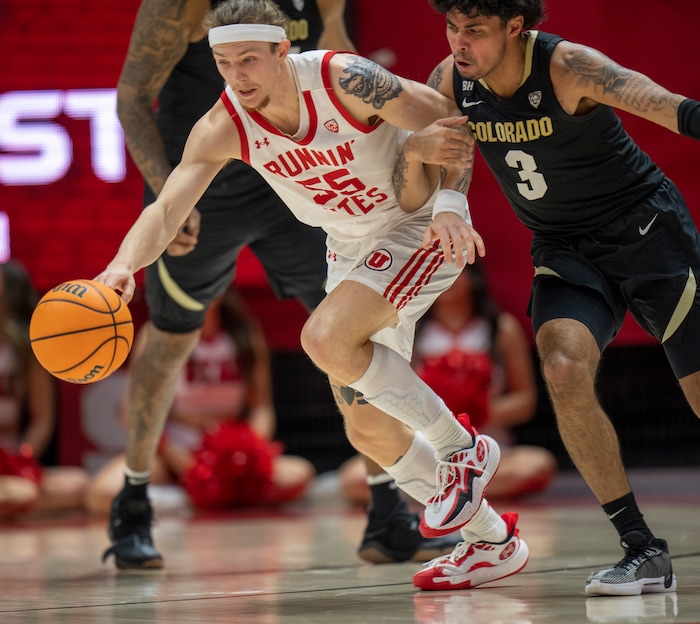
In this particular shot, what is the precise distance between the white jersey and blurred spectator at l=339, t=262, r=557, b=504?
3.06 m

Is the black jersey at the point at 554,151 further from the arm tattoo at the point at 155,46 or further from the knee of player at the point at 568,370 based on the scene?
the arm tattoo at the point at 155,46

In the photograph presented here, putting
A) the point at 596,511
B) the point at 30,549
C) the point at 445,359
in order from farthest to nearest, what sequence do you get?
the point at 445,359 → the point at 596,511 → the point at 30,549

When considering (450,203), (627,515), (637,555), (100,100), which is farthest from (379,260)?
(100,100)

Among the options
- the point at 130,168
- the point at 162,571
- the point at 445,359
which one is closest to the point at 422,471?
the point at 162,571

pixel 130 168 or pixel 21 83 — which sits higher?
pixel 21 83

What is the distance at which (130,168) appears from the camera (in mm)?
7285

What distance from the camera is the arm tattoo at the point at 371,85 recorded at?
3941 mm

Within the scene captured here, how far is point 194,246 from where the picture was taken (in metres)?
4.84

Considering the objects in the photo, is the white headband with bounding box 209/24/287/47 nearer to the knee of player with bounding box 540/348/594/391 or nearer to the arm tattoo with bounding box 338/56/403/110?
the arm tattoo with bounding box 338/56/403/110

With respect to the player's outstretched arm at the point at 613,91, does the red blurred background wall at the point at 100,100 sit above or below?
above

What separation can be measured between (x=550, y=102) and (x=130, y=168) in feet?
12.8

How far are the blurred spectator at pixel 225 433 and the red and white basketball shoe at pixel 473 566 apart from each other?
3297 millimetres

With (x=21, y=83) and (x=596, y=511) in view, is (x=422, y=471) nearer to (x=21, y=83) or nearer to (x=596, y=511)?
(x=596, y=511)

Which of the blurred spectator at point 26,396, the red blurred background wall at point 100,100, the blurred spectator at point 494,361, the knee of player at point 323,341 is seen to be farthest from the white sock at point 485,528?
the blurred spectator at point 26,396
